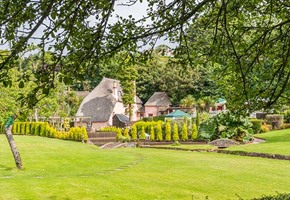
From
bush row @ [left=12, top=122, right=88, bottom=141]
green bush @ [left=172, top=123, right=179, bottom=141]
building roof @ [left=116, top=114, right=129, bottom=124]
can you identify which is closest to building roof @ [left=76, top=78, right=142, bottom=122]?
building roof @ [left=116, top=114, right=129, bottom=124]

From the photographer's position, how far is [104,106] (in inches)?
1903

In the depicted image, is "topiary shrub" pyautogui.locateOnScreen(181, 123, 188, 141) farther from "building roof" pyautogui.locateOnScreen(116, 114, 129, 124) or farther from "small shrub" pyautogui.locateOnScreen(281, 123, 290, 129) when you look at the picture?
"building roof" pyautogui.locateOnScreen(116, 114, 129, 124)

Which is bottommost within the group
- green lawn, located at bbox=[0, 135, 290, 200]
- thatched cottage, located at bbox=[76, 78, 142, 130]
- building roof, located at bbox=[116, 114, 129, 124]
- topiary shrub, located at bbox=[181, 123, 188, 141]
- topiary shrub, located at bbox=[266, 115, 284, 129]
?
green lawn, located at bbox=[0, 135, 290, 200]

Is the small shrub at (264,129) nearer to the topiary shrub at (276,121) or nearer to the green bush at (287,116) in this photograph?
the topiary shrub at (276,121)

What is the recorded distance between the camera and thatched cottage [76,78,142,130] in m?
47.8

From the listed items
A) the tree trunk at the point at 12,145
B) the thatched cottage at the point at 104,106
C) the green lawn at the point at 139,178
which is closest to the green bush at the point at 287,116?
the green lawn at the point at 139,178

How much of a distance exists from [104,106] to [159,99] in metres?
10.4

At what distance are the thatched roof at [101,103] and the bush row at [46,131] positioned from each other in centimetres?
1058

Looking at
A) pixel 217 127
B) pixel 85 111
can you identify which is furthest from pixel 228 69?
pixel 85 111

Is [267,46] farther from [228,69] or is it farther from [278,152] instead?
[278,152]

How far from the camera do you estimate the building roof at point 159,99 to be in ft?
181

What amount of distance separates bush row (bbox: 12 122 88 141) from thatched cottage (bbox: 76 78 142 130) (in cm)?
815

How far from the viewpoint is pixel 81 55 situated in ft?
14.6

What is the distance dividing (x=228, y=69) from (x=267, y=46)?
80cm
